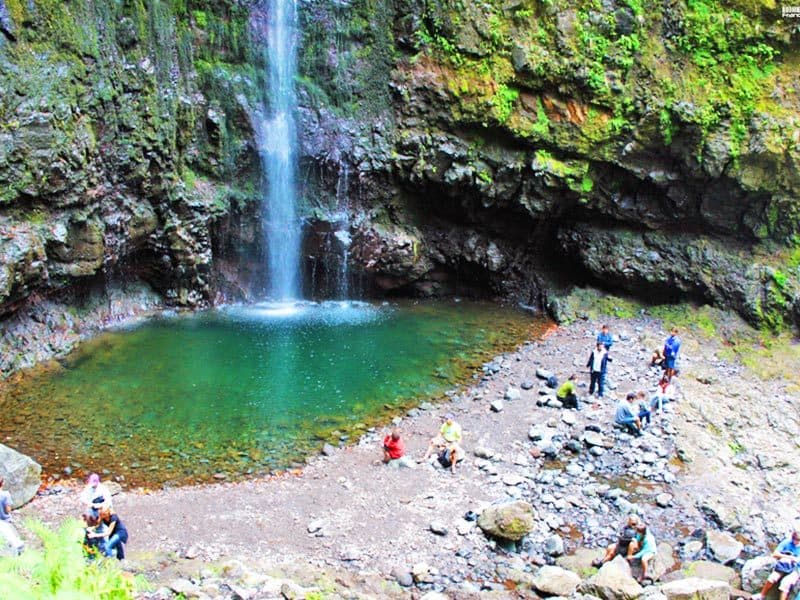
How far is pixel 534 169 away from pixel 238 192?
13.0m

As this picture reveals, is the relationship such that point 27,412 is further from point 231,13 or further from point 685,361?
point 685,361

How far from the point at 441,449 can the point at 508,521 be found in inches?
138

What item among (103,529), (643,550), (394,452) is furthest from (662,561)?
(103,529)

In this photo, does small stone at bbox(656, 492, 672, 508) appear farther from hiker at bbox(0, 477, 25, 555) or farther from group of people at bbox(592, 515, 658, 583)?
hiker at bbox(0, 477, 25, 555)

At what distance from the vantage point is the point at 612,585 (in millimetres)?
10000

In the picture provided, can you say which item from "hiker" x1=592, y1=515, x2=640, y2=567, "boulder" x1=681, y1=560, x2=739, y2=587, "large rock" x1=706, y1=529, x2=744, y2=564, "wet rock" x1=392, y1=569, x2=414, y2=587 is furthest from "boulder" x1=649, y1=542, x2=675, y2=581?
"wet rock" x1=392, y1=569, x2=414, y2=587

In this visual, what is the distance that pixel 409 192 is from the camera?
28828mm

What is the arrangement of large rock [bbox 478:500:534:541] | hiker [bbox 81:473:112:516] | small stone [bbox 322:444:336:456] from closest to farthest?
hiker [bbox 81:473:112:516] < large rock [bbox 478:500:534:541] < small stone [bbox 322:444:336:456]

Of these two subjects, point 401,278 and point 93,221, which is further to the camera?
point 401,278

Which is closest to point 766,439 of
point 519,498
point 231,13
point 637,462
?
point 637,462

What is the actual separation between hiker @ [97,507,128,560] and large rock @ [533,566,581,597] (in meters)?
7.17

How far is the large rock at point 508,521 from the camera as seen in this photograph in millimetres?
12133

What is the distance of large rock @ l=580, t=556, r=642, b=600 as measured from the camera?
9867 millimetres

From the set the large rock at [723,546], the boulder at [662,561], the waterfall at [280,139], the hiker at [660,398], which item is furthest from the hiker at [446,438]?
the waterfall at [280,139]
